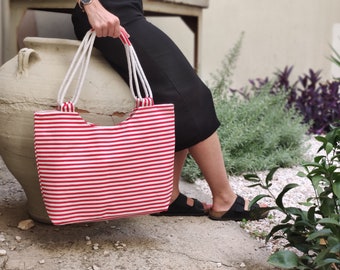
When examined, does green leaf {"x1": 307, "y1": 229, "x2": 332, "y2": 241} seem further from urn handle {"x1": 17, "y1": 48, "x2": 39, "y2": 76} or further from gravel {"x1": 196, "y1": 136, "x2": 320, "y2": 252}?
urn handle {"x1": 17, "y1": 48, "x2": 39, "y2": 76}

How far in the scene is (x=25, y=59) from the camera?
6.46 ft

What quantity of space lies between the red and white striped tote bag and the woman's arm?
4 cm

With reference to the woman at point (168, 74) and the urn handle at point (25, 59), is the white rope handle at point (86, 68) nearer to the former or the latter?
the woman at point (168, 74)

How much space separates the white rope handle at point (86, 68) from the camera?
1.85m

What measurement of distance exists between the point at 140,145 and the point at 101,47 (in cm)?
44

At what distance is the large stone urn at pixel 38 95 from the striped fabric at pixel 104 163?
143 mm

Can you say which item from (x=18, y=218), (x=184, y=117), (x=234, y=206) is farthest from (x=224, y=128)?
(x=18, y=218)

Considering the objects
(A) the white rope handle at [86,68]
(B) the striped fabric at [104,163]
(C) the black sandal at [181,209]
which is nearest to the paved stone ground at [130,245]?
(C) the black sandal at [181,209]

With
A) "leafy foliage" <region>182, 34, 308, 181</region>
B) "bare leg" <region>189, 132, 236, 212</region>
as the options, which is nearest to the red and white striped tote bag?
"bare leg" <region>189, 132, 236, 212</region>

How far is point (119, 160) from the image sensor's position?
5.91 feet

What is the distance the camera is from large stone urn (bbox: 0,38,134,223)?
194 cm

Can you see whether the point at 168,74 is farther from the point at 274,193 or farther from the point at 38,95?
the point at 274,193

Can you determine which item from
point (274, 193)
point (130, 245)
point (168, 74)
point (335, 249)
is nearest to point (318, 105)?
point (274, 193)

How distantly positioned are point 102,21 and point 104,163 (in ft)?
1.50
